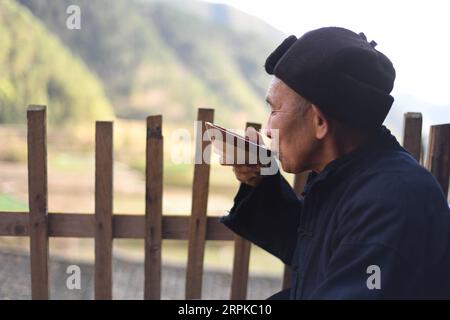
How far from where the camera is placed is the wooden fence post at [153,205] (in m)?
2.21

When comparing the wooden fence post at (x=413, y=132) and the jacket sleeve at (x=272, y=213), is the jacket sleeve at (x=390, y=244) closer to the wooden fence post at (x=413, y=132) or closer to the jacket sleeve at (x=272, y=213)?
the jacket sleeve at (x=272, y=213)

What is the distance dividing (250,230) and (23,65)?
14.5 feet

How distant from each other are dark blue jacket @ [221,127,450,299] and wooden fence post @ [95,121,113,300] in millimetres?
1024

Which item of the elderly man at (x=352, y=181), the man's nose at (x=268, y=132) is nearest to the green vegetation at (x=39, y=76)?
the man's nose at (x=268, y=132)

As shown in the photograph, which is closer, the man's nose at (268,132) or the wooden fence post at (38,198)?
the man's nose at (268,132)

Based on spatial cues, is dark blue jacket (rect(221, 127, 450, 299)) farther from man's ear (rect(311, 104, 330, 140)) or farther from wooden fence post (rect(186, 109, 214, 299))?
wooden fence post (rect(186, 109, 214, 299))

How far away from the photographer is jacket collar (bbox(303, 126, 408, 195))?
54.4 inches

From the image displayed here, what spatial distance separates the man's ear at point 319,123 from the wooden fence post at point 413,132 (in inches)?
42.8

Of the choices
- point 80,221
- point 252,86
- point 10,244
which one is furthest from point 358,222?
point 252,86

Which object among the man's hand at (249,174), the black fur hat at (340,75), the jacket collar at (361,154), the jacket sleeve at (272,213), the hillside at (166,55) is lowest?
the jacket sleeve at (272,213)

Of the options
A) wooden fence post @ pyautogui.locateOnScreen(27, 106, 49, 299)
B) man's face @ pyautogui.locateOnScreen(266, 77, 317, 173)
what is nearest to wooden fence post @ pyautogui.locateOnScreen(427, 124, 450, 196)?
man's face @ pyautogui.locateOnScreen(266, 77, 317, 173)

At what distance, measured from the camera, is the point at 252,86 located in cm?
655

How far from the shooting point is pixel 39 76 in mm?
5508

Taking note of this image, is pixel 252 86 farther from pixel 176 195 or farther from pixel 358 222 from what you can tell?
pixel 358 222
